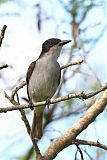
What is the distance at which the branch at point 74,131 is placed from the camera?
399cm

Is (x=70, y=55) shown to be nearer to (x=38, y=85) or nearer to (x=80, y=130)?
(x=38, y=85)

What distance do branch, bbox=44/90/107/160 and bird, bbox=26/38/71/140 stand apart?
1046 millimetres

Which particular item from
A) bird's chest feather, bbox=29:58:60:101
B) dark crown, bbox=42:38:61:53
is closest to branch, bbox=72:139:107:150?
bird's chest feather, bbox=29:58:60:101

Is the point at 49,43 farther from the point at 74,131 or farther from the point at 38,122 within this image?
the point at 74,131

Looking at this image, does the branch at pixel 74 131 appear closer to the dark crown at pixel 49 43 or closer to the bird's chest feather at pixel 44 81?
the bird's chest feather at pixel 44 81

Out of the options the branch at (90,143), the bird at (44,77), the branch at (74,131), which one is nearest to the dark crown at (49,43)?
the bird at (44,77)

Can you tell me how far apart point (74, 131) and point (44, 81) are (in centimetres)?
129

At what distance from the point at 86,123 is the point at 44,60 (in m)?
1.54

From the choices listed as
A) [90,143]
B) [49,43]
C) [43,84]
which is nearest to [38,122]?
[43,84]

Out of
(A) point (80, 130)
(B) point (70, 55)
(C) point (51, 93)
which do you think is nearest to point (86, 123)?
(A) point (80, 130)

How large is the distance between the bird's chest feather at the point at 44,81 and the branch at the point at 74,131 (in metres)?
1.11

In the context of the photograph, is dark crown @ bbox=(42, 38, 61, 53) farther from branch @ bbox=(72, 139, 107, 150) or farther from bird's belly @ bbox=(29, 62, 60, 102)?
branch @ bbox=(72, 139, 107, 150)

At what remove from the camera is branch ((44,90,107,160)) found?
3.99m

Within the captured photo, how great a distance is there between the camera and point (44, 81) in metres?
5.30
